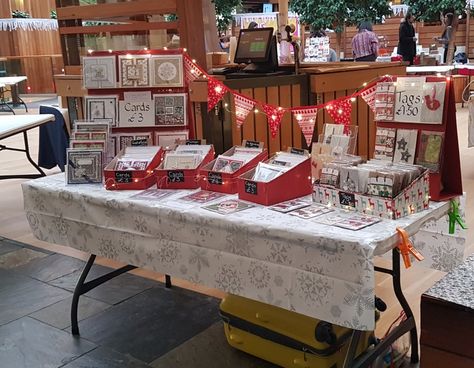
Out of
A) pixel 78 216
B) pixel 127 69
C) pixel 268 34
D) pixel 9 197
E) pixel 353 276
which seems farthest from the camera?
pixel 9 197

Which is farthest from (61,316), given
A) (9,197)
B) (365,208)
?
(9,197)

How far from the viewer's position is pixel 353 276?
163 centimetres

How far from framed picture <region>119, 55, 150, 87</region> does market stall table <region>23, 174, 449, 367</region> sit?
1.73 ft

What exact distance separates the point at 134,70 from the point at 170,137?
35 cm

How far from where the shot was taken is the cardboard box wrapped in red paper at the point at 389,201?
5.92ft

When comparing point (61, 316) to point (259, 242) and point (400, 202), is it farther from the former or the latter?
point (400, 202)

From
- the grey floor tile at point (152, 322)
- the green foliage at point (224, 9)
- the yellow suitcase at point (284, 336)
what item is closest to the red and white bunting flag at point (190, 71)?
the yellow suitcase at point (284, 336)

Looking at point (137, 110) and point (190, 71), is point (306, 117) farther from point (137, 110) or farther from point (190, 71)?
point (137, 110)

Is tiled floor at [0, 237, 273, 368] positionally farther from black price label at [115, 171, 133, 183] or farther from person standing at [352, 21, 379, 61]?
person standing at [352, 21, 379, 61]

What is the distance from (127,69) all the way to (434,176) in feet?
4.73

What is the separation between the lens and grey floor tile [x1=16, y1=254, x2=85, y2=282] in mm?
3645

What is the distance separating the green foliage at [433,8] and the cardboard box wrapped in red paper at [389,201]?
11.2 metres

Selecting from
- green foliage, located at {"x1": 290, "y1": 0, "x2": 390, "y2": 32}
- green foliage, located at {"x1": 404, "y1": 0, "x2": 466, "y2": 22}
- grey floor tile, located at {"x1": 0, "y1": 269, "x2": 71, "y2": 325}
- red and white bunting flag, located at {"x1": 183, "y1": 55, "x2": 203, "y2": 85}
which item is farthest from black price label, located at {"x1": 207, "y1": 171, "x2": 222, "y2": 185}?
green foliage, located at {"x1": 404, "y1": 0, "x2": 466, "y2": 22}

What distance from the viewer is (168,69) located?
261cm
